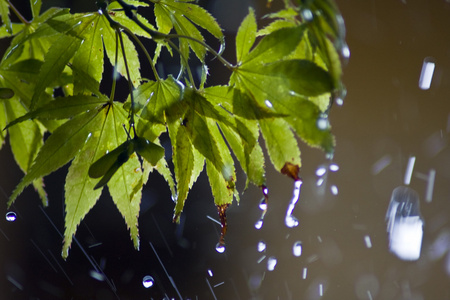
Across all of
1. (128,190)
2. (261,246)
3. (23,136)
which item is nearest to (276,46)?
(128,190)

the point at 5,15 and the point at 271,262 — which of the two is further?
the point at 271,262

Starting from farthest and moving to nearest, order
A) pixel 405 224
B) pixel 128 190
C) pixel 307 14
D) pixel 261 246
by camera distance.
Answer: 1. pixel 405 224
2. pixel 261 246
3. pixel 128 190
4. pixel 307 14

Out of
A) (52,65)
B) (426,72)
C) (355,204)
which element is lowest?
(52,65)

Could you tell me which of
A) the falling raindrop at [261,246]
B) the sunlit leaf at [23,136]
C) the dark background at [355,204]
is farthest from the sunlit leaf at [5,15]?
the falling raindrop at [261,246]

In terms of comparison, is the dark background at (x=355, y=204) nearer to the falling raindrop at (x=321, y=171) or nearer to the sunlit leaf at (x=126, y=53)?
the falling raindrop at (x=321, y=171)

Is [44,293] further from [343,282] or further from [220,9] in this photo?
[220,9]

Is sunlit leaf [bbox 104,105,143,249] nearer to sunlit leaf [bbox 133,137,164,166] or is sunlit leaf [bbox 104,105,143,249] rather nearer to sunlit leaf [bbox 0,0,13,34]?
sunlit leaf [bbox 133,137,164,166]

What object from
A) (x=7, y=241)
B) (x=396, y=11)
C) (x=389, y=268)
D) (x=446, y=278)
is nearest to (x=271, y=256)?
(x=389, y=268)

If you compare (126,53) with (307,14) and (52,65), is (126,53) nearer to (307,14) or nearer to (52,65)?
(52,65)

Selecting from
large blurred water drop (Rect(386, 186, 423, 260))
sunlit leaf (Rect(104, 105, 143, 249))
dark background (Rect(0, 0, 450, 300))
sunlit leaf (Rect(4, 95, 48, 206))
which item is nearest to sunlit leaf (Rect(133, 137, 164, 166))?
sunlit leaf (Rect(104, 105, 143, 249))
